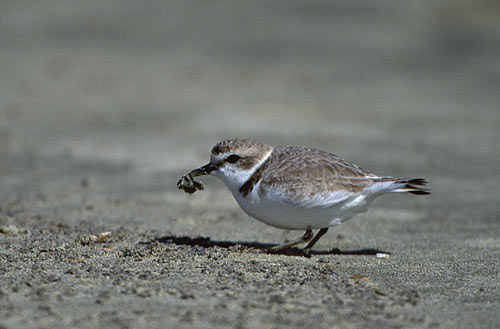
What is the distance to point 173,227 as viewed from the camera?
6.00 meters

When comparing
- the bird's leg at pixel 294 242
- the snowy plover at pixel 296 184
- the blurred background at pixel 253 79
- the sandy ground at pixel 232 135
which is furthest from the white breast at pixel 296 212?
the blurred background at pixel 253 79

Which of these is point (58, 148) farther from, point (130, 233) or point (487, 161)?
point (487, 161)

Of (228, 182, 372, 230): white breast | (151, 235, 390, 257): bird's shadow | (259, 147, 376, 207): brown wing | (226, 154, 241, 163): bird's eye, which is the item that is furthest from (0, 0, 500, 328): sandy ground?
(226, 154, 241, 163): bird's eye

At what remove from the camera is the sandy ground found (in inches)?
146

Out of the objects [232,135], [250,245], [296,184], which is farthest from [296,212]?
[232,135]

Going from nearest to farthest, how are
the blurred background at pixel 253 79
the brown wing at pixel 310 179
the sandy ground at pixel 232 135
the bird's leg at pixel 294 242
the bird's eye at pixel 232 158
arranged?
the sandy ground at pixel 232 135, the brown wing at pixel 310 179, the bird's leg at pixel 294 242, the bird's eye at pixel 232 158, the blurred background at pixel 253 79

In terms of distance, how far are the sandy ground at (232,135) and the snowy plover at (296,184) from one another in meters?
0.32

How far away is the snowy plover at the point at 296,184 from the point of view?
4.77 m

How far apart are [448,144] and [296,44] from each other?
5.18 m

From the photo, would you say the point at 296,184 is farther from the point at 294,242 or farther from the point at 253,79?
the point at 253,79

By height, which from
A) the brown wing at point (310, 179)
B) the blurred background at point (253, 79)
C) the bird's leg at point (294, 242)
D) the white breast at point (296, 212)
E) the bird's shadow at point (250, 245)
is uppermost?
the blurred background at point (253, 79)

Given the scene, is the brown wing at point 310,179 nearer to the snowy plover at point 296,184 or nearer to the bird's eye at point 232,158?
the snowy plover at point 296,184

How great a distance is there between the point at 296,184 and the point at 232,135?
5.19 meters

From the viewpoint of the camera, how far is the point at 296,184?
188 inches
